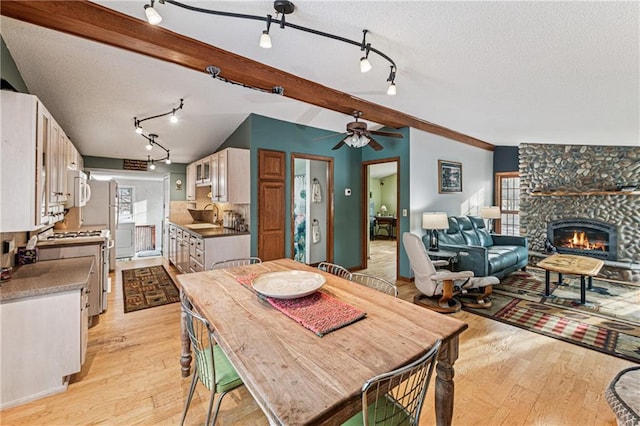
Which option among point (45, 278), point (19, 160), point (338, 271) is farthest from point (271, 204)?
point (19, 160)

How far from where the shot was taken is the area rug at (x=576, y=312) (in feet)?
9.05

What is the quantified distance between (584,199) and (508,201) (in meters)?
1.31

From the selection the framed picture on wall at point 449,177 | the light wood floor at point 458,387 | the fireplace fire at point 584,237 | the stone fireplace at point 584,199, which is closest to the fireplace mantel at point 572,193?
the stone fireplace at point 584,199

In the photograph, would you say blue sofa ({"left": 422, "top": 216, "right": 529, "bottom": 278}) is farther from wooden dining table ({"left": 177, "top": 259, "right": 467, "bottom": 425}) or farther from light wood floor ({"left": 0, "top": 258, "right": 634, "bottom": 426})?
wooden dining table ({"left": 177, "top": 259, "right": 467, "bottom": 425})

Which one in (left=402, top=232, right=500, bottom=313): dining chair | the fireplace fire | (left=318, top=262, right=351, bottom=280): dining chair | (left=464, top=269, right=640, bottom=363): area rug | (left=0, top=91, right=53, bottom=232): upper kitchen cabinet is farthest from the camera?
the fireplace fire

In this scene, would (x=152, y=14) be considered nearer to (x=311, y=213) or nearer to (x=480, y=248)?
(x=311, y=213)

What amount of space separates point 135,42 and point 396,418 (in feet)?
9.91

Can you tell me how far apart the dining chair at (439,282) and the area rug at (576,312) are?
0.22m

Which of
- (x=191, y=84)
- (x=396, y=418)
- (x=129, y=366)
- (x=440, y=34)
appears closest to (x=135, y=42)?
(x=191, y=84)

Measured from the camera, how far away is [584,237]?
5.62 m

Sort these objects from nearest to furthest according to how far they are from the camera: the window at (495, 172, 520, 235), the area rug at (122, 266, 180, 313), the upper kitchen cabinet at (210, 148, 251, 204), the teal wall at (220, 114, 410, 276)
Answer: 1. the area rug at (122, 266, 180, 313)
2. the upper kitchen cabinet at (210, 148, 251, 204)
3. the teal wall at (220, 114, 410, 276)
4. the window at (495, 172, 520, 235)

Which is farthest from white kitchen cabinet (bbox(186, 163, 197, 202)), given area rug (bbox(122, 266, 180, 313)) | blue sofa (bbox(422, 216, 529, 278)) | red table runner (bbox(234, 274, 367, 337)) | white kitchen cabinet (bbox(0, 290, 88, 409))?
red table runner (bbox(234, 274, 367, 337))

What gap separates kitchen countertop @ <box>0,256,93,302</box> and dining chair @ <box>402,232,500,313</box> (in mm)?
3188

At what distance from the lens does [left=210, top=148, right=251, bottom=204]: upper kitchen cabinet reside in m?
4.01
